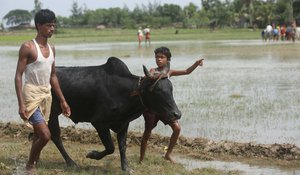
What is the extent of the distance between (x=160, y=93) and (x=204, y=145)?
196 cm

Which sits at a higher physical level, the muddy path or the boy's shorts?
A: the boy's shorts

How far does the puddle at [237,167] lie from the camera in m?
6.61

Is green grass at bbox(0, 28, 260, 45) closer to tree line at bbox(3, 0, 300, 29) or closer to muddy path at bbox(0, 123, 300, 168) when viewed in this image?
tree line at bbox(3, 0, 300, 29)

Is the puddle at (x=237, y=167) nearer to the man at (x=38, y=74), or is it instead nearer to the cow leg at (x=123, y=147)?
the cow leg at (x=123, y=147)

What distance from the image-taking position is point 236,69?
18922 millimetres

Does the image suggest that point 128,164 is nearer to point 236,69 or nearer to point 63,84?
point 63,84

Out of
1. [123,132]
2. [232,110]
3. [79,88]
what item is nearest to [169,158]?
[123,132]

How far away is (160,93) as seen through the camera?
20.3ft

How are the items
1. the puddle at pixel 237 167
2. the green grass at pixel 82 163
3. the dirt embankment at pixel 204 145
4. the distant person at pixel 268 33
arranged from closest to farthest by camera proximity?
the green grass at pixel 82 163
the puddle at pixel 237 167
the dirt embankment at pixel 204 145
the distant person at pixel 268 33

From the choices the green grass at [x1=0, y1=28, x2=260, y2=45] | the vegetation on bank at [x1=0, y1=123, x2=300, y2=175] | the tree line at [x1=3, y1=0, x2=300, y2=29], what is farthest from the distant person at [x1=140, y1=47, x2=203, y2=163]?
the tree line at [x1=3, y1=0, x2=300, y2=29]

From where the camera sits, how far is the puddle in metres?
6.61

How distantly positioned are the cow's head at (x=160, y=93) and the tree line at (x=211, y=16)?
58807mm

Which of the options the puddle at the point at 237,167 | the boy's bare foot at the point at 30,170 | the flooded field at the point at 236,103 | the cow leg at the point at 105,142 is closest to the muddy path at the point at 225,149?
the puddle at the point at 237,167

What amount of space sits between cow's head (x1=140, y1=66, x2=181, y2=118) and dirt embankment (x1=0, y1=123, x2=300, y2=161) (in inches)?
55.8
